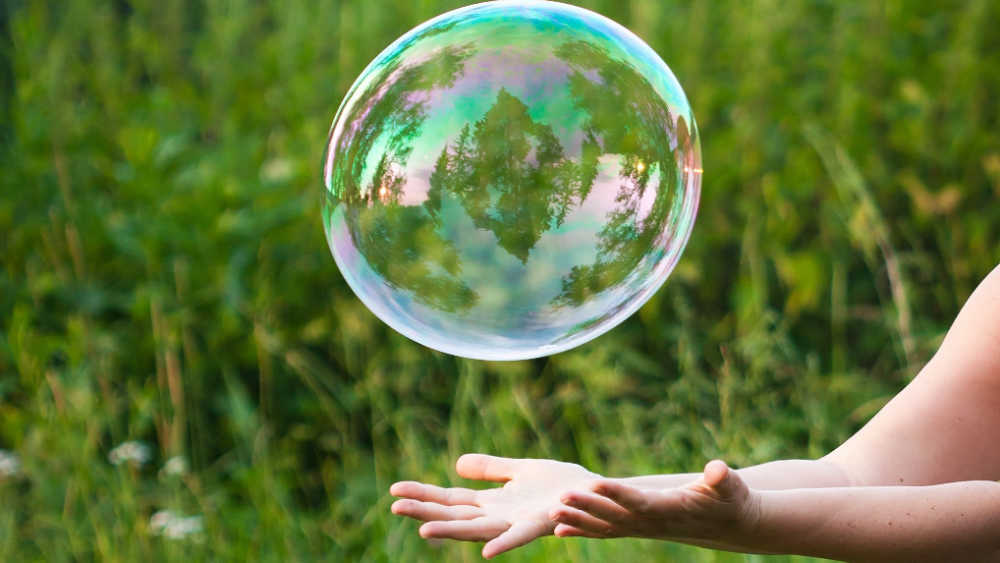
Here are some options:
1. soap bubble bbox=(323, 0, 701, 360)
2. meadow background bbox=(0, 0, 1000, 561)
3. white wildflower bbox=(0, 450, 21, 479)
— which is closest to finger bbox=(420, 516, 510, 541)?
soap bubble bbox=(323, 0, 701, 360)

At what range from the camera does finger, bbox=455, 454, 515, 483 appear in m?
A: 1.62

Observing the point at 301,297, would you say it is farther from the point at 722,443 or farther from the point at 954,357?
the point at 954,357

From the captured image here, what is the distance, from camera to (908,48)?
12.5ft

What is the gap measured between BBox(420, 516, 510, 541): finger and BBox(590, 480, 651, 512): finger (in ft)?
0.69

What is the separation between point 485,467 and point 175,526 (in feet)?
4.69

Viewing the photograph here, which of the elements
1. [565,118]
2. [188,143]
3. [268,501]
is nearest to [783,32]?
[188,143]

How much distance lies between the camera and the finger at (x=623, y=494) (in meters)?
1.28

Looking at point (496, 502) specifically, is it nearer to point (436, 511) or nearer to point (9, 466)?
point (436, 511)

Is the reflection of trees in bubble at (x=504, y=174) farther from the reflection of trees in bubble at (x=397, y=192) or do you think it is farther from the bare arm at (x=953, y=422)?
the bare arm at (x=953, y=422)

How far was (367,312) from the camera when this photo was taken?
3.47 meters

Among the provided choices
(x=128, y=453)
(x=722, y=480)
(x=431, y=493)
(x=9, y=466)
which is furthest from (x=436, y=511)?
(x=9, y=466)

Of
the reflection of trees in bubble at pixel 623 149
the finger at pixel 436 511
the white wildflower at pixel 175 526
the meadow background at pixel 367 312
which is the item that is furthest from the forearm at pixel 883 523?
the white wildflower at pixel 175 526

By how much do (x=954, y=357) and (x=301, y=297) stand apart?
7.13 ft

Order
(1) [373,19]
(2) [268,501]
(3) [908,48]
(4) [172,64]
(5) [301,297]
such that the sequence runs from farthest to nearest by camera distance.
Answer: (4) [172,64], (1) [373,19], (3) [908,48], (5) [301,297], (2) [268,501]
